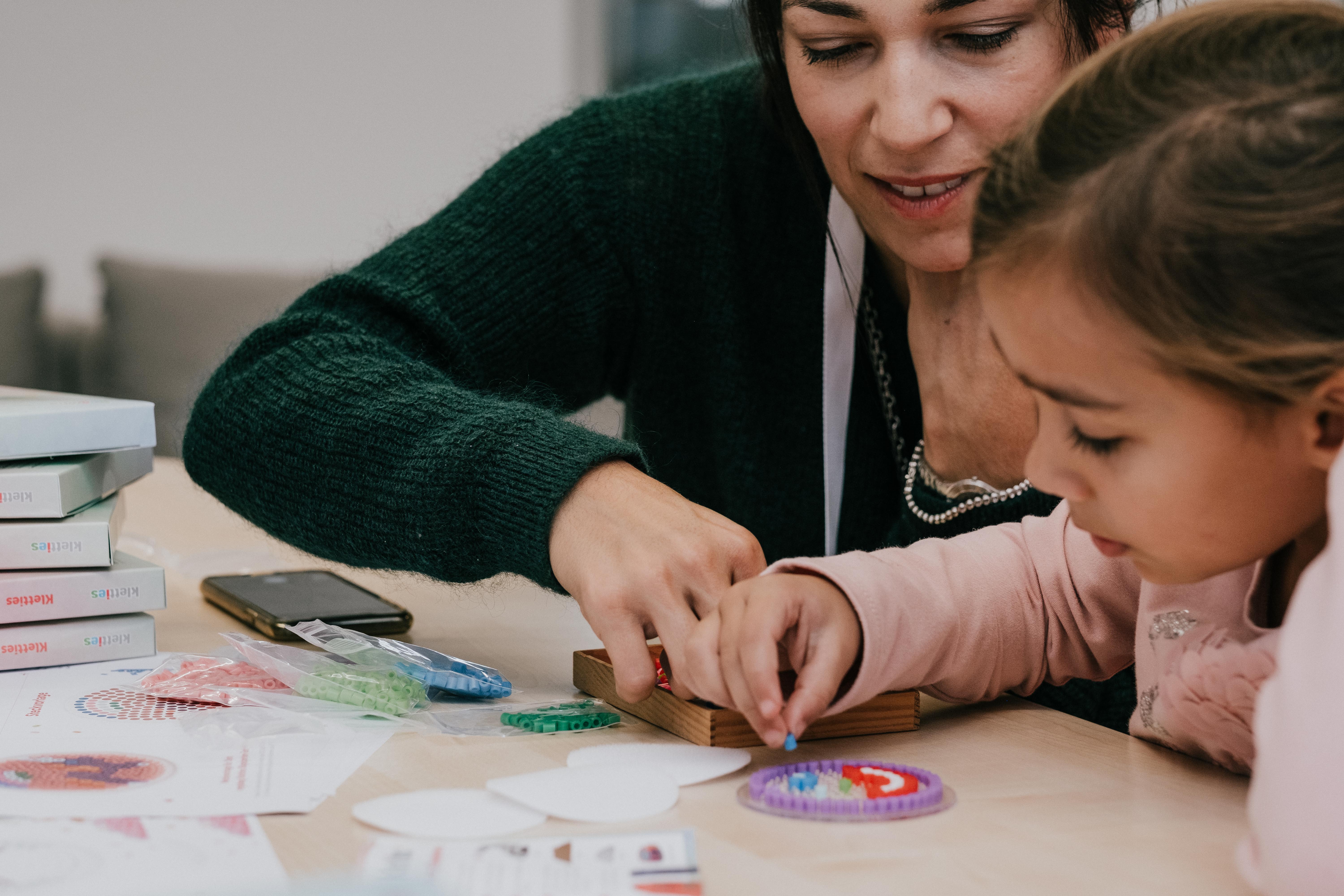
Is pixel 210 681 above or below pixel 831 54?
below

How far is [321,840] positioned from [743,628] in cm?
22

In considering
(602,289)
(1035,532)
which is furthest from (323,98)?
(1035,532)

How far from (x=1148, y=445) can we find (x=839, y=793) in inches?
7.7

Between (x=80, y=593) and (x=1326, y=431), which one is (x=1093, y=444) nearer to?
(x=1326, y=431)

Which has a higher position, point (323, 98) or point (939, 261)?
point (323, 98)

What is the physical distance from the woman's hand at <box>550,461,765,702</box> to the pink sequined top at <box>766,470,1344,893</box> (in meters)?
0.05

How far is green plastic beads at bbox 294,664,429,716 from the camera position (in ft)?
2.31

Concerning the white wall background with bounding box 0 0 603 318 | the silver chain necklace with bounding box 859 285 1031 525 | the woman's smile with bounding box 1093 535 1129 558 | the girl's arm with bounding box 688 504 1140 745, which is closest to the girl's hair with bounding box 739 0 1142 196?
the silver chain necklace with bounding box 859 285 1031 525

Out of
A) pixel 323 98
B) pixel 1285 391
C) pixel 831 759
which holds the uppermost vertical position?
pixel 323 98

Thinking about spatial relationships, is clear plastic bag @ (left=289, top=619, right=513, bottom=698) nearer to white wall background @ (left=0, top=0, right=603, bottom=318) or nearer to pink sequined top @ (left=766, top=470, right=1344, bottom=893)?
pink sequined top @ (left=766, top=470, right=1344, bottom=893)

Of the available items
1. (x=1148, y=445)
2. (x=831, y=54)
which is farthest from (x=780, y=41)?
(x=1148, y=445)

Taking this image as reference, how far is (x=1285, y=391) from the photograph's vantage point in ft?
1.64

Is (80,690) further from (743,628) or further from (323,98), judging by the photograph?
(323,98)

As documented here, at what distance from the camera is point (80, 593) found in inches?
32.4
